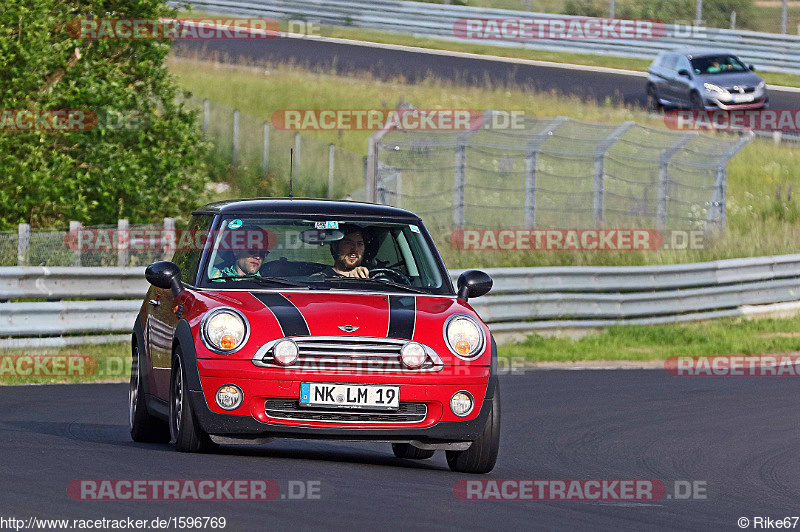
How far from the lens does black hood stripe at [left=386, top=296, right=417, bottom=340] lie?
863 centimetres

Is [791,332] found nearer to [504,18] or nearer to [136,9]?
[136,9]

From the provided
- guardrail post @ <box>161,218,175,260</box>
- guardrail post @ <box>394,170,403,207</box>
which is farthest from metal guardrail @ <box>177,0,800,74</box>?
guardrail post @ <box>161,218,175,260</box>

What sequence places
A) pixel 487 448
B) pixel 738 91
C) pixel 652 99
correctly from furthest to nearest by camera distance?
pixel 652 99 < pixel 738 91 < pixel 487 448

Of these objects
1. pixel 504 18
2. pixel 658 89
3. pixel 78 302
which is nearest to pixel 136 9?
pixel 78 302

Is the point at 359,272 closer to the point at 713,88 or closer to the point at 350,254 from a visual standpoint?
the point at 350,254

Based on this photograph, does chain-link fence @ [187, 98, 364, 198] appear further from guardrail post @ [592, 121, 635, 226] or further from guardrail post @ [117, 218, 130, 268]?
guardrail post @ [117, 218, 130, 268]

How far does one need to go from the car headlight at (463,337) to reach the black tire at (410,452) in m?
1.17

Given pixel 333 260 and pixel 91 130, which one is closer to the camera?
pixel 333 260

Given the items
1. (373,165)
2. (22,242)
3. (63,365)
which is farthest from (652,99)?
(63,365)

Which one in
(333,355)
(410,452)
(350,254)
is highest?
(350,254)

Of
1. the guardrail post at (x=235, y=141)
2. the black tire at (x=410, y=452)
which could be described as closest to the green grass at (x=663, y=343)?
the black tire at (x=410, y=452)

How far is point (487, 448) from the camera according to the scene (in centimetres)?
891

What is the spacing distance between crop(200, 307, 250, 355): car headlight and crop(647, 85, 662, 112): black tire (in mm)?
28911

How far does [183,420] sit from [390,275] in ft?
5.69
